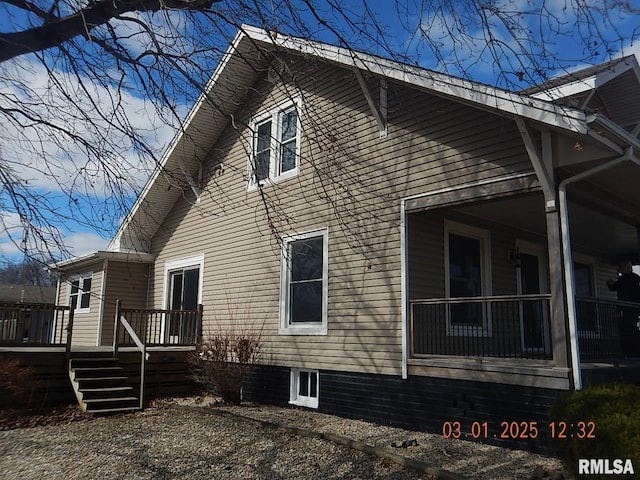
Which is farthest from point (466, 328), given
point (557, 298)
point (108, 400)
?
point (108, 400)

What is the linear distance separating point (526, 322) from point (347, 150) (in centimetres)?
479

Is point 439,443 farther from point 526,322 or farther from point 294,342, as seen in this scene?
point 526,322

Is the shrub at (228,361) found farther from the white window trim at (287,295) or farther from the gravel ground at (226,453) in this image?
the gravel ground at (226,453)

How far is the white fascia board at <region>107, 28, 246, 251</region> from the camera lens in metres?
5.87

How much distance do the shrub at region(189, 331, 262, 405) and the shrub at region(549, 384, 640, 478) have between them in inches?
243

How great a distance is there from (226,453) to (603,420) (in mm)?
4103

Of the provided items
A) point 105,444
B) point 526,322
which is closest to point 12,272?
point 105,444

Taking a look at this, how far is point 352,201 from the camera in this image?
364 inches

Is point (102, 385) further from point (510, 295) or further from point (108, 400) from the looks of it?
point (510, 295)

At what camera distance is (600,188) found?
7855 mm

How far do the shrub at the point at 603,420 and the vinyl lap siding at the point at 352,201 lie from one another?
126 inches

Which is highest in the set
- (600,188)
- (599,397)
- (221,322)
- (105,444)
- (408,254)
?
(600,188)

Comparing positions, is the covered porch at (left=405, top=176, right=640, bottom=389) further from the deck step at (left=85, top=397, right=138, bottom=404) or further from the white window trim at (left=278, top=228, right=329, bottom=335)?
the deck step at (left=85, top=397, right=138, bottom=404)

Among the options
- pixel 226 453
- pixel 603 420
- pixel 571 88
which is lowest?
pixel 226 453
